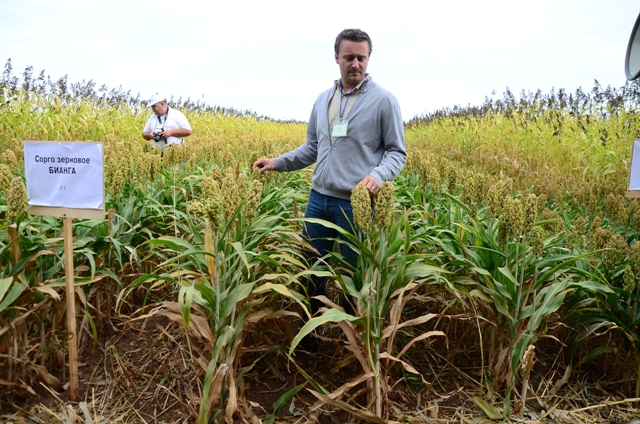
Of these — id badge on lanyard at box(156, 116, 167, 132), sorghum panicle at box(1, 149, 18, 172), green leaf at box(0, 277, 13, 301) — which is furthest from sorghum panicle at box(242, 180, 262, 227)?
id badge on lanyard at box(156, 116, 167, 132)

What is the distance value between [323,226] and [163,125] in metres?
3.99

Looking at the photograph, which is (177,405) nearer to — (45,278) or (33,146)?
(45,278)

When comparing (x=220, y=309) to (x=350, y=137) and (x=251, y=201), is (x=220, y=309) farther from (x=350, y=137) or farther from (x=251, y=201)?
(x=350, y=137)

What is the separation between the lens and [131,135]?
27.0 feet

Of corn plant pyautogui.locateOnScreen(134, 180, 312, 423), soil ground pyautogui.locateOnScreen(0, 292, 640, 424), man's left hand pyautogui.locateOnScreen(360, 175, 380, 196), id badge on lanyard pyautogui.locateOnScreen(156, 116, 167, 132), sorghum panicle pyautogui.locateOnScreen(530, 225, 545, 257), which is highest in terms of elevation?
id badge on lanyard pyautogui.locateOnScreen(156, 116, 167, 132)

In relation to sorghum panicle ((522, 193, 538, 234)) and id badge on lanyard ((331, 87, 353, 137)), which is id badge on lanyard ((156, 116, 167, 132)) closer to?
id badge on lanyard ((331, 87, 353, 137))

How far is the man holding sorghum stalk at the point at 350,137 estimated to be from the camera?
279 centimetres

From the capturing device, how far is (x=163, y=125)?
6.16m

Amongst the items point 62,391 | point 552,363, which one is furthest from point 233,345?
point 552,363

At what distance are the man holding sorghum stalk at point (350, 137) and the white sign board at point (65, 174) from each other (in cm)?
126

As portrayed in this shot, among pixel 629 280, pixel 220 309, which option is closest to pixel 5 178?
pixel 220 309

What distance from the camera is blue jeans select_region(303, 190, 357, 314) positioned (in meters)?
2.89

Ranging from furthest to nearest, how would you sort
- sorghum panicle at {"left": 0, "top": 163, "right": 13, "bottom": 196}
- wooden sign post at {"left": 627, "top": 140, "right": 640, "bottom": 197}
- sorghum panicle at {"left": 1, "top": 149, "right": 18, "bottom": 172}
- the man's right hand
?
sorghum panicle at {"left": 1, "top": 149, "right": 18, "bottom": 172} → the man's right hand → wooden sign post at {"left": 627, "top": 140, "right": 640, "bottom": 197} → sorghum panicle at {"left": 0, "top": 163, "right": 13, "bottom": 196}

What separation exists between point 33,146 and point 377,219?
1812 millimetres
